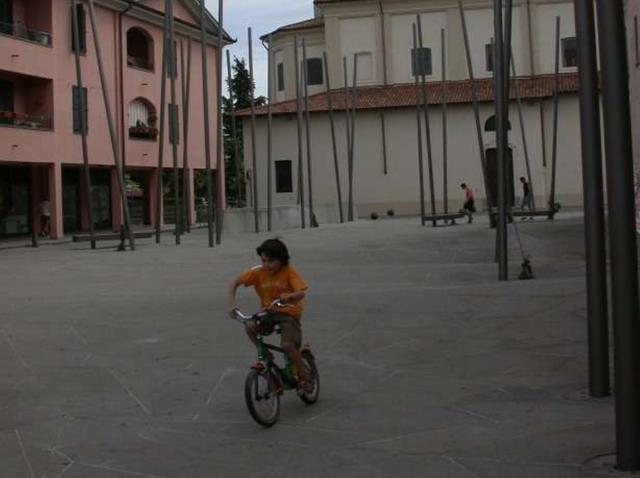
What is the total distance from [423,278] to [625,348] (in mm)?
10583

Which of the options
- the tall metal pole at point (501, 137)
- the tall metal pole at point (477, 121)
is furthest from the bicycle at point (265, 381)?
the tall metal pole at point (477, 121)

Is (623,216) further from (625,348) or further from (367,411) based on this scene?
(367,411)

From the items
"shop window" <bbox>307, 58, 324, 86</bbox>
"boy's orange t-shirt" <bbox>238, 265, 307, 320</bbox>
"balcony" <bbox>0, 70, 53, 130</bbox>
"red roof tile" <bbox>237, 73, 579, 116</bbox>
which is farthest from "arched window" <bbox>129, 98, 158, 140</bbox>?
"boy's orange t-shirt" <bbox>238, 265, 307, 320</bbox>

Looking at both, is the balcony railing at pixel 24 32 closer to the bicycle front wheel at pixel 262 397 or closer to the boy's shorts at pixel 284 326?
the boy's shorts at pixel 284 326

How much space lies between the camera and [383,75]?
5544 centimetres

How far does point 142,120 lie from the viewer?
41688 millimetres

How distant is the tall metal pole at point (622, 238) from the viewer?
491cm

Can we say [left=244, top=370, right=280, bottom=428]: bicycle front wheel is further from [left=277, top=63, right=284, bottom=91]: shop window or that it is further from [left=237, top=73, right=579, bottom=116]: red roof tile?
[left=277, top=63, right=284, bottom=91]: shop window

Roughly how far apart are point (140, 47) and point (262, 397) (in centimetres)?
3929

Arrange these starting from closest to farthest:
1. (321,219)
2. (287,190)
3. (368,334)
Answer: (368,334) → (321,219) → (287,190)

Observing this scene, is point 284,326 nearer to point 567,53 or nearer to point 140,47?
point 140,47

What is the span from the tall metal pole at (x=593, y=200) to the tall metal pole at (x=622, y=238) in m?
1.44

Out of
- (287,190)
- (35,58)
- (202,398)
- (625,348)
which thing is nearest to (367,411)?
(202,398)

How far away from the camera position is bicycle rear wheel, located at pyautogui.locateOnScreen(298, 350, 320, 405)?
22.4ft
